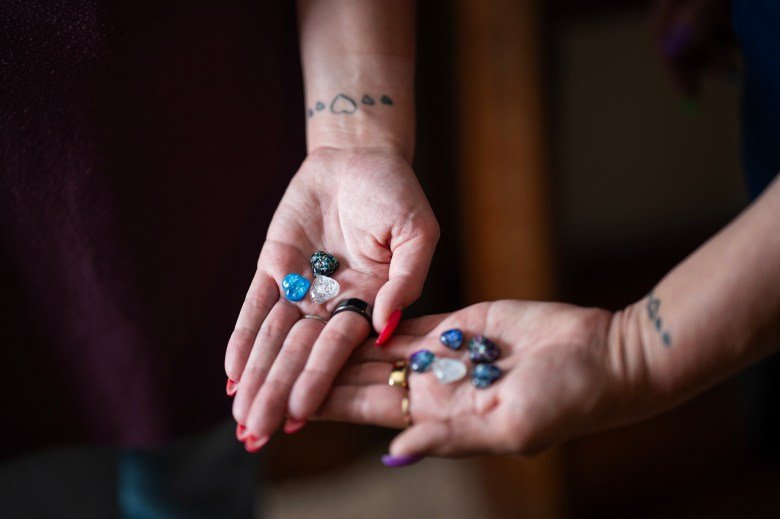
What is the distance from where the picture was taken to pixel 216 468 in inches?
42.5

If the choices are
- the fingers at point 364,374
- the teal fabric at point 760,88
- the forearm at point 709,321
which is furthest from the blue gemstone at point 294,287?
the teal fabric at point 760,88

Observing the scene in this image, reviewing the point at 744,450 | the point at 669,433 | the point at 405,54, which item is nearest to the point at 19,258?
the point at 405,54

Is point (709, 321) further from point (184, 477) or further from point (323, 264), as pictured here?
point (184, 477)

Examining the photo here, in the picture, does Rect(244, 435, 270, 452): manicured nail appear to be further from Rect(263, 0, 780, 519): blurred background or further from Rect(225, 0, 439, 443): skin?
Rect(263, 0, 780, 519): blurred background

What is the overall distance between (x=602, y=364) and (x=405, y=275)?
22cm

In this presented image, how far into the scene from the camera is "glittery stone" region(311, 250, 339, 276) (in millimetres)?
818

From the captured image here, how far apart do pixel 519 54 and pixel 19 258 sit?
896 mm

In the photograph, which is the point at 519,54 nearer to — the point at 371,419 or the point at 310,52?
the point at 310,52

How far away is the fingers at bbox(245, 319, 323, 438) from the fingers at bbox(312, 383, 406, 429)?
1.5 inches

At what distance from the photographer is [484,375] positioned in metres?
0.67

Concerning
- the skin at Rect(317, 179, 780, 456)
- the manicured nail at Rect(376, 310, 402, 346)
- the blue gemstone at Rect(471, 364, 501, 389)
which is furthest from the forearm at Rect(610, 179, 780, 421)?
the manicured nail at Rect(376, 310, 402, 346)

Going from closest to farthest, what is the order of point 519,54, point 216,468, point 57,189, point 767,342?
point 767,342
point 57,189
point 216,468
point 519,54

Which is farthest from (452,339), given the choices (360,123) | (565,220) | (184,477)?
(565,220)

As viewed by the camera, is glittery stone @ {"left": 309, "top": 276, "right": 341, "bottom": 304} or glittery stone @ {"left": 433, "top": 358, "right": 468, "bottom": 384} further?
glittery stone @ {"left": 309, "top": 276, "right": 341, "bottom": 304}
